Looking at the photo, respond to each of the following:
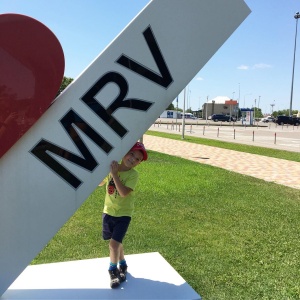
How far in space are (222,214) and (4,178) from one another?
4300mm

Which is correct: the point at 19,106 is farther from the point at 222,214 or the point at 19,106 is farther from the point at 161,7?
the point at 222,214

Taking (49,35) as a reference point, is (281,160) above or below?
below

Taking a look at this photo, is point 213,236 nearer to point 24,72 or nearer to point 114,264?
point 114,264

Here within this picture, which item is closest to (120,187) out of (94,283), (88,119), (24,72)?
(88,119)

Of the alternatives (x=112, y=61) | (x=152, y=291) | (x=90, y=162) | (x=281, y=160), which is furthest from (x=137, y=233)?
(x=281, y=160)

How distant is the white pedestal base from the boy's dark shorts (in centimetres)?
42

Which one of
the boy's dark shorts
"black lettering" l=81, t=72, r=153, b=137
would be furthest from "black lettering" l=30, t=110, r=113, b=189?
the boy's dark shorts

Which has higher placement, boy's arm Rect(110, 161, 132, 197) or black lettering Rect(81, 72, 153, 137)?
black lettering Rect(81, 72, 153, 137)

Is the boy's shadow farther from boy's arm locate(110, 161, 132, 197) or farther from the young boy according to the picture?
boy's arm locate(110, 161, 132, 197)

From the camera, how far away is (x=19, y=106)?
2.38 meters

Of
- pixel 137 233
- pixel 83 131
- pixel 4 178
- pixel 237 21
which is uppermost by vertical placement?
pixel 237 21

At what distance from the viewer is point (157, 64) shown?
8.43ft

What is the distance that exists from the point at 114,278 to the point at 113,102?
1498 millimetres

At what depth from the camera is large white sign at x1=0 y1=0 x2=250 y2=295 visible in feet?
8.27
